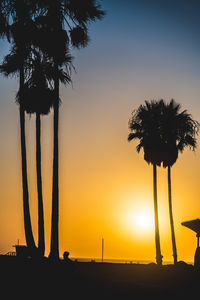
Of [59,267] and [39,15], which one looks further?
[39,15]

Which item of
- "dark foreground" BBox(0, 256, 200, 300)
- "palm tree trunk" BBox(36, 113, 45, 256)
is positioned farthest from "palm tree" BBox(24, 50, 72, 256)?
"dark foreground" BBox(0, 256, 200, 300)

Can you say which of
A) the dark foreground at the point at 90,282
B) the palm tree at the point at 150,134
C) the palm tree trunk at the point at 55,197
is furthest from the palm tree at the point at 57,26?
the palm tree at the point at 150,134

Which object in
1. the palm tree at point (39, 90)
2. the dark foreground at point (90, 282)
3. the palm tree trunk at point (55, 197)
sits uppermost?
the palm tree at point (39, 90)

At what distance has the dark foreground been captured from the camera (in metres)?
9.72

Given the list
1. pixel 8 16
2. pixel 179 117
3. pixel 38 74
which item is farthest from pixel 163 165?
pixel 8 16

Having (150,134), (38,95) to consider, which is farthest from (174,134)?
(38,95)

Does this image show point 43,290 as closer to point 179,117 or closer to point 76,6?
point 76,6

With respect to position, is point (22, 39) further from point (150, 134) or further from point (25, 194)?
point (150, 134)

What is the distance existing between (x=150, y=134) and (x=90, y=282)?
78.6 ft

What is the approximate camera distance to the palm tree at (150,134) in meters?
34.0

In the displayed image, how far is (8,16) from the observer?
19.6m

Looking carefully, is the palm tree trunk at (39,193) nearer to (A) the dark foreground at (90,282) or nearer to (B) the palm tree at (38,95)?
(B) the palm tree at (38,95)

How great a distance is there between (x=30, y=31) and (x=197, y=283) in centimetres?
1341

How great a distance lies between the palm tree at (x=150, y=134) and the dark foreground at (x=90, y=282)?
20.1 m
